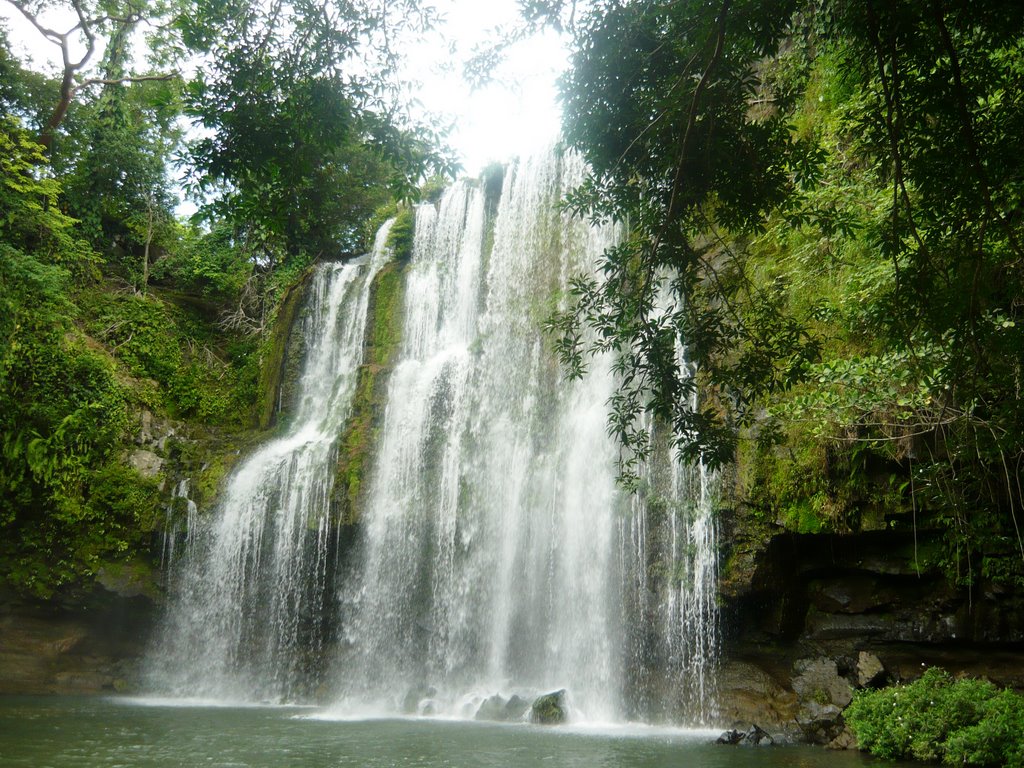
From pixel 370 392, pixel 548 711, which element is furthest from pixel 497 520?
pixel 370 392

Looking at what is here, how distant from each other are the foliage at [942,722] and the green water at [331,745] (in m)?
0.49

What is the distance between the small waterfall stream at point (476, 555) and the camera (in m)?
12.5

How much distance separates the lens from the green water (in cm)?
802

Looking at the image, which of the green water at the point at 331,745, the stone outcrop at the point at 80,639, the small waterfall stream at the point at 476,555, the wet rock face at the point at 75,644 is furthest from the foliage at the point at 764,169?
the wet rock face at the point at 75,644

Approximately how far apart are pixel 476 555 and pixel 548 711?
3.86 metres

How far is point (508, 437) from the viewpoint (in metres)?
16.2

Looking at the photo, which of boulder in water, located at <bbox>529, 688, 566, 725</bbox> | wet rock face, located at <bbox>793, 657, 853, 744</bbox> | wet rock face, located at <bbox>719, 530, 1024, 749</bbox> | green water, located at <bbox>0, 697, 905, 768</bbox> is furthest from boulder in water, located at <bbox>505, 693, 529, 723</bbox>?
wet rock face, located at <bbox>793, 657, 853, 744</bbox>

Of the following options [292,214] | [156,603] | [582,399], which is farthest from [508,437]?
[292,214]

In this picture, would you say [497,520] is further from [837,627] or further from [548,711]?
[837,627]

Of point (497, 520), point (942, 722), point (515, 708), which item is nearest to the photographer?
point (942, 722)

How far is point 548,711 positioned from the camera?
11.4 meters

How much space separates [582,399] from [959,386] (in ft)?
32.6

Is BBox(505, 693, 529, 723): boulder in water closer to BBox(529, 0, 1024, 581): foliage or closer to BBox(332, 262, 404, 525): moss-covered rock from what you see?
BBox(332, 262, 404, 525): moss-covered rock

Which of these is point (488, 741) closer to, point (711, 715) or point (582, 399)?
point (711, 715)
